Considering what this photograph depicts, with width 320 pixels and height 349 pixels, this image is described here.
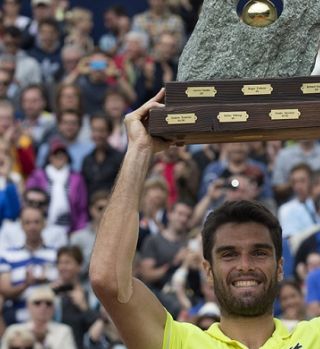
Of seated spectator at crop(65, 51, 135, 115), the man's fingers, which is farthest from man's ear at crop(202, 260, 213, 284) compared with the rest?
seated spectator at crop(65, 51, 135, 115)

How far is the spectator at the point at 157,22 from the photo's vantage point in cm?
1747

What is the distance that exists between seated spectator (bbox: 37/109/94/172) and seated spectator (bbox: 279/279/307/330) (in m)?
3.63

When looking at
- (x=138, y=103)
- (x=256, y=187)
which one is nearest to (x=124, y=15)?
(x=138, y=103)

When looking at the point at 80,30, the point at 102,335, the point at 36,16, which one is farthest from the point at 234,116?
the point at 36,16

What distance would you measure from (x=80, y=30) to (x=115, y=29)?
1.18m

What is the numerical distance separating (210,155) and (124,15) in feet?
15.9

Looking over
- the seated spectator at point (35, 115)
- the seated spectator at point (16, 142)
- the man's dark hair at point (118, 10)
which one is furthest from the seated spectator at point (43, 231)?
the man's dark hair at point (118, 10)

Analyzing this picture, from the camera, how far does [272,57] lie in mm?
5820

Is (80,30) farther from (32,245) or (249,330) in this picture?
(249,330)

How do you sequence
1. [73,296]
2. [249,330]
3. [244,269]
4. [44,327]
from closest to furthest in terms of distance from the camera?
[244,269], [249,330], [44,327], [73,296]

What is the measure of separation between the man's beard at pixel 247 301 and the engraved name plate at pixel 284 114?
0.67 m

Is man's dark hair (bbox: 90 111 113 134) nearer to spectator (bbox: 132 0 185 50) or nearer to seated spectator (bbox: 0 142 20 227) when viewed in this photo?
seated spectator (bbox: 0 142 20 227)

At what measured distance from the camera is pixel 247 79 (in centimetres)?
567

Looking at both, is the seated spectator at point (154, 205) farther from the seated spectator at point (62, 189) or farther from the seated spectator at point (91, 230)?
the seated spectator at point (62, 189)
